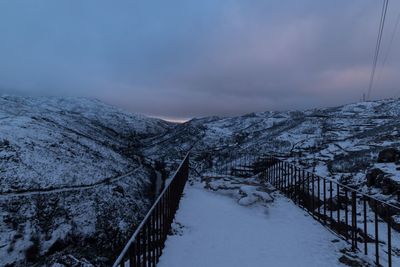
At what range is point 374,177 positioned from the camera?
10.6 m

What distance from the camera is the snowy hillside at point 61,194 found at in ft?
64.4

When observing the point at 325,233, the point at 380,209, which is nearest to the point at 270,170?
the point at 380,209

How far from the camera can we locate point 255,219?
7.68 meters

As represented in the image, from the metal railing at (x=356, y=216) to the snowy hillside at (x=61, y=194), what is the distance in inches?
529

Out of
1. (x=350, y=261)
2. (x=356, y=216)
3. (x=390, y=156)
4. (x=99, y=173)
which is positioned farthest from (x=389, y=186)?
(x=99, y=173)

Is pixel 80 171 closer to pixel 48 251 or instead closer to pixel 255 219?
pixel 48 251

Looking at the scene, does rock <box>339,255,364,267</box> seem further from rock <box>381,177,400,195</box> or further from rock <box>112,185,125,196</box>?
rock <box>112,185,125,196</box>

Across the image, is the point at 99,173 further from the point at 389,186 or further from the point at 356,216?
the point at 356,216

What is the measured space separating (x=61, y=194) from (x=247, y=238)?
73.3ft

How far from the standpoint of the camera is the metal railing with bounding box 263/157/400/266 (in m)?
5.19

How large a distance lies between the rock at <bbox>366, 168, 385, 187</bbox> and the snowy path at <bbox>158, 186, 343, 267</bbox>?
142 inches

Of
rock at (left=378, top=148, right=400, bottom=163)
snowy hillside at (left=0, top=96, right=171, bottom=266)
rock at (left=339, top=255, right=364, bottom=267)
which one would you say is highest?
rock at (left=378, top=148, right=400, bottom=163)

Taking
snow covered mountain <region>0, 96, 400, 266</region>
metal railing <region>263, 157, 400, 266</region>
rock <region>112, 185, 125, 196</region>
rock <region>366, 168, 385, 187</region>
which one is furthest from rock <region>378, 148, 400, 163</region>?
rock <region>112, 185, 125, 196</region>

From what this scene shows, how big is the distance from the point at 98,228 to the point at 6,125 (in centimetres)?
2155
